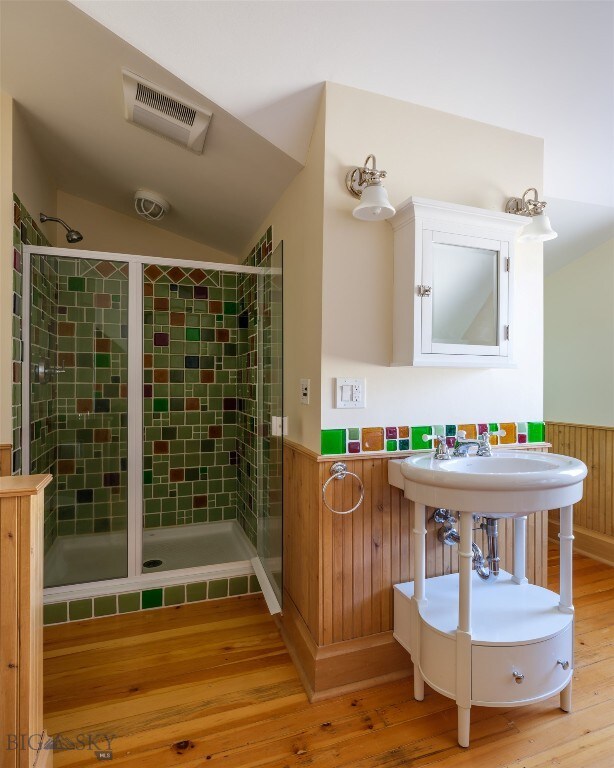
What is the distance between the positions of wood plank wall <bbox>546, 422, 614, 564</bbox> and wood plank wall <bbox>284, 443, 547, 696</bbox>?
1.61 m

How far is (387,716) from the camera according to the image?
59.7 inches

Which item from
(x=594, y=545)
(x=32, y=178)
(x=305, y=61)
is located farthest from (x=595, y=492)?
(x=32, y=178)

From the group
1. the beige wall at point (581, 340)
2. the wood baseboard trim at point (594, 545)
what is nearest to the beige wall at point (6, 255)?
the wood baseboard trim at point (594, 545)

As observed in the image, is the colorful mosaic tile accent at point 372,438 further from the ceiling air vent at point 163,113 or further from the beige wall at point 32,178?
the beige wall at point 32,178

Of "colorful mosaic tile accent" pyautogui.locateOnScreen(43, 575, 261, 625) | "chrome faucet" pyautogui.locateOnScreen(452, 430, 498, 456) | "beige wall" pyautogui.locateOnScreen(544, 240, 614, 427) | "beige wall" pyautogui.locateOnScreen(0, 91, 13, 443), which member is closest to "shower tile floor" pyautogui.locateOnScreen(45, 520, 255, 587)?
"colorful mosaic tile accent" pyautogui.locateOnScreen(43, 575, 261, 625)

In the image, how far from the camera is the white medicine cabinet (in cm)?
161

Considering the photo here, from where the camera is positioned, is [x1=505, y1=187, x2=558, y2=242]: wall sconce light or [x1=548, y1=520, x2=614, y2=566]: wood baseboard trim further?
[x1=548, y1=520, x2=614, y2=566]: wood baseboard trim

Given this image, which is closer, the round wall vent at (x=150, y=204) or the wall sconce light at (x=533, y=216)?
the wall sconce light at (x=533, y=216)

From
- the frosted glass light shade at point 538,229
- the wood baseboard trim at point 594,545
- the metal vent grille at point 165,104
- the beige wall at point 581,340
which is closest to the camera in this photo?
the metal vent grille at point 165,104

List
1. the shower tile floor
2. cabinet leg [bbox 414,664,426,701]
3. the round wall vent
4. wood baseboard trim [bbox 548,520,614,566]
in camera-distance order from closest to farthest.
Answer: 1. cabinet leg [bbox 414,664,426,701]
2. the shower tile floor
3. the round wall vent
4. wood baseboard trim [bbox 548,520,614,566]

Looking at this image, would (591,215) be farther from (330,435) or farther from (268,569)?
(268,569)

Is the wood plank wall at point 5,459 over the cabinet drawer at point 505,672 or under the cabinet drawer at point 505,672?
over

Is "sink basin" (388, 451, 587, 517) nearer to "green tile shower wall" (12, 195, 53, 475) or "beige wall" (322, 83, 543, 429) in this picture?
"beige wall" (322, 83, 543, 429)

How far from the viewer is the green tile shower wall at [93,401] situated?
2.25 metres
